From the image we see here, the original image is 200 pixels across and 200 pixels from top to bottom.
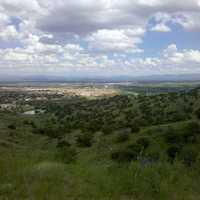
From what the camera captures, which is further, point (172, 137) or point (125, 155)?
point (172, 137)

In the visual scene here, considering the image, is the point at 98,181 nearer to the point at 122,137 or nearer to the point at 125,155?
the point at 125,155

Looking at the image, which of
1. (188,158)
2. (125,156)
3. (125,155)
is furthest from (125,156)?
(188,158)

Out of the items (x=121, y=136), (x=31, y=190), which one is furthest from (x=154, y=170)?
(x=121, y=136)

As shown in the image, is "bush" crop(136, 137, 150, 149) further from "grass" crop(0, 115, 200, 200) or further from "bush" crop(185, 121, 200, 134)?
"grass" crop(0, 115, 200, 200)

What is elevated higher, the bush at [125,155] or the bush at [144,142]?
the bush at [125,155]

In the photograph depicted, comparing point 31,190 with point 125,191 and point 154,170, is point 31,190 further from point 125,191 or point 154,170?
point 154,170

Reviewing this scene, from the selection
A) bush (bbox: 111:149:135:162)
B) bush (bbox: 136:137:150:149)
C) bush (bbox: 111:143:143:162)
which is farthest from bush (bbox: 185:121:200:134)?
bush (bbox: 111:149:135:162)

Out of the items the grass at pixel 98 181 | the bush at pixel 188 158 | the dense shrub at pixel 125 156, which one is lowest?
the dense shrub at pixel 125 156

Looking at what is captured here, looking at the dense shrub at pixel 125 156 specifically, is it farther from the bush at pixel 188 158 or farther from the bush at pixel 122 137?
the bush at pixel 122 137

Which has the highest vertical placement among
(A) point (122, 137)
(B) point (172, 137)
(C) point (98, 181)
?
(C) point (98, 181)

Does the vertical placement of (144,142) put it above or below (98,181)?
below

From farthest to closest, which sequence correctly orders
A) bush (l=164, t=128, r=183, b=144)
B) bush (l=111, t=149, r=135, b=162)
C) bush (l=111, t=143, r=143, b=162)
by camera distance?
bush (l=164, t=128, r=183, b=144)
bush (l=111, t=149, r=135, b=162)
bush (l=111, t=143, r=143, b=162)

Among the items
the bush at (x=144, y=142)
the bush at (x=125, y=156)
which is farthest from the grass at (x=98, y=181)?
the bush at (x=144, y=142)

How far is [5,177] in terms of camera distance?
6941mm
